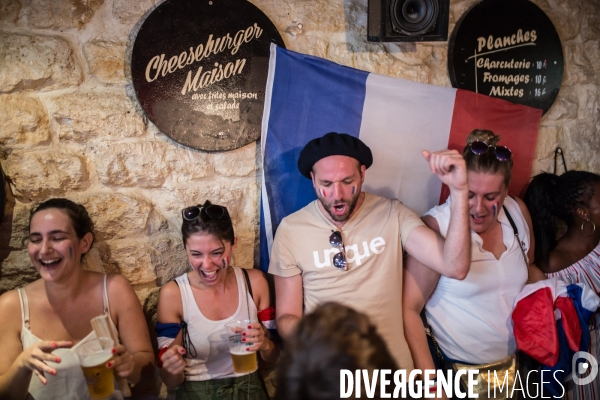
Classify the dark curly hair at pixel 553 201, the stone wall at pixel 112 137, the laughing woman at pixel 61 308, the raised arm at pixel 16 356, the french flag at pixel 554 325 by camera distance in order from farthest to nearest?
the dark curly hair at pixel 553 201
the stone wall at pixel 112 137
the french flag at pixel 554 325
the laughing woman at pixel 61 308
the raised arm at pixel 16 356

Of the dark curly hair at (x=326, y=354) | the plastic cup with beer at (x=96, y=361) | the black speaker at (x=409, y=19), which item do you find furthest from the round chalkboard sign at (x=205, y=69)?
the dark curly hair at (x=326, y=354)

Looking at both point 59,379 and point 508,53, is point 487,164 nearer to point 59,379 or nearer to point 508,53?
point 508,53

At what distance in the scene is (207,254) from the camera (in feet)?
7.77

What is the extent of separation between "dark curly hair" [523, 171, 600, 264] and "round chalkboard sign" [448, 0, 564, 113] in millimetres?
513

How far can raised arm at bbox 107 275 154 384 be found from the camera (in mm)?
2324

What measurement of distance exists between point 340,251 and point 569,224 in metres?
1.58

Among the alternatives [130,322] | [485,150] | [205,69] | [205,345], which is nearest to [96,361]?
[130,322]

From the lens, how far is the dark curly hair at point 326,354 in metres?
1.09

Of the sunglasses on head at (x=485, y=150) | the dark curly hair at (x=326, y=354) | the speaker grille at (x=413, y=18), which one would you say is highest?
the speaker grille at (x=413, y=18)

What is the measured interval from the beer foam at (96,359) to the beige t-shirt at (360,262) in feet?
2.91

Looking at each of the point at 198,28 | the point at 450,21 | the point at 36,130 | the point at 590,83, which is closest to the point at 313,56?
the point at 198,28

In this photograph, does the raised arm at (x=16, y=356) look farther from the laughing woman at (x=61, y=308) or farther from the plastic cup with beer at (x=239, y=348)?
the plastic cup with beer at (x=239, y=348)

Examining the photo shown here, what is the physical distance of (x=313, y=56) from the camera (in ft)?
9.09

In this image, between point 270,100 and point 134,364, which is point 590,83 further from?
point 134,364
